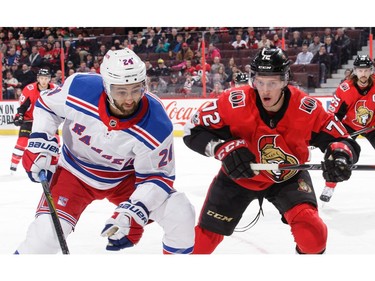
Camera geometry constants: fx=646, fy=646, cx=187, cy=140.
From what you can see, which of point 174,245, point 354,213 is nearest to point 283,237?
point 354,213

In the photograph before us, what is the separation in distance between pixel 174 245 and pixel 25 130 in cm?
344

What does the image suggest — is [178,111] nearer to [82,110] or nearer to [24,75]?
[24,75]

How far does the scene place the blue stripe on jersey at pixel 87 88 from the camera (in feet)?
8.21

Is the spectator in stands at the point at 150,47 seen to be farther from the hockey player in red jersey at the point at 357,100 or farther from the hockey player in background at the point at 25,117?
the hockey player in red jersey at the point at 357,100

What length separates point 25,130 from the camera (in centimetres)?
563

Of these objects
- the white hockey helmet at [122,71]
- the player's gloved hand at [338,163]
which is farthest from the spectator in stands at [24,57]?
the player's gloved hand at [338,163]

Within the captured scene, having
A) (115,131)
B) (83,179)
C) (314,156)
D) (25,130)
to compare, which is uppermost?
(115,131)

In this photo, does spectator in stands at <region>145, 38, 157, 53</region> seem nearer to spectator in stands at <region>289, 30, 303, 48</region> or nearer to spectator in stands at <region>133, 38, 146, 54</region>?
spectator in stands at <region>133, 38, 146, 54</region>

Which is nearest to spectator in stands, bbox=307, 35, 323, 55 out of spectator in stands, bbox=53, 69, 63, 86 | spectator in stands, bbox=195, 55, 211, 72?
spectator in stands, bbox=195, 55, 211, 72

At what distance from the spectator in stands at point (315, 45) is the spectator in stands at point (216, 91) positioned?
1.22m

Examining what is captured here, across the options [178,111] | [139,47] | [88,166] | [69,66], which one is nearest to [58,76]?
[69,66]

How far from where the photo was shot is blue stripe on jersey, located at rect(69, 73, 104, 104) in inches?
98.5

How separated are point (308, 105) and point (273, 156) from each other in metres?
0.24

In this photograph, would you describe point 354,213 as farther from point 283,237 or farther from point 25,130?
point 25,130
